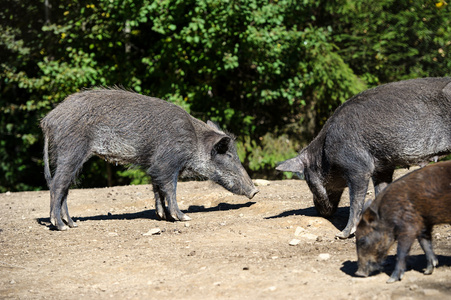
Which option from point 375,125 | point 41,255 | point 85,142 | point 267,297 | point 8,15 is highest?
point 8,15

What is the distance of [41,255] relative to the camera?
269 inches

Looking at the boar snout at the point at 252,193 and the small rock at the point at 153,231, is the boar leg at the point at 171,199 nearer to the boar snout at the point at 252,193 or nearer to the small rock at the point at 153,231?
the small rock at the point at 153,231

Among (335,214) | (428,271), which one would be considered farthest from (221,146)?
(428,271)

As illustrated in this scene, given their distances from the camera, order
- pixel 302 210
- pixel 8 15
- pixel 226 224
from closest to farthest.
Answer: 1. pixel 226 224
2. pixel 302 210
3. pixel 8 15

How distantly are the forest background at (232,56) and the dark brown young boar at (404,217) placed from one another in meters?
8.71

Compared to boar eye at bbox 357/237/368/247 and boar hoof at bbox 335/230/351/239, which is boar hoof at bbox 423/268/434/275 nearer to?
boar eye at bbox 357/237/368/247

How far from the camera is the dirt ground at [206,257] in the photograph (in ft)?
16.4

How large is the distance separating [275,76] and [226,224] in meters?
7.62

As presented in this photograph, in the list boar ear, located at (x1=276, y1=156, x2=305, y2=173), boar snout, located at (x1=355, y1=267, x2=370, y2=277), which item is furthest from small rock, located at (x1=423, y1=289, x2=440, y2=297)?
boar ear, located at (x1=276, y1=156, x2=305, y2=173)

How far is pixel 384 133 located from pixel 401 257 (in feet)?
7.72

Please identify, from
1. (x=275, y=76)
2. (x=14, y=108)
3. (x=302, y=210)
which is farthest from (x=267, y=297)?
(x=14, y=108)

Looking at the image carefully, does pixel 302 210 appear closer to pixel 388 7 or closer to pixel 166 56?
pixel 166 56

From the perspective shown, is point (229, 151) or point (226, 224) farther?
point (229, 151)

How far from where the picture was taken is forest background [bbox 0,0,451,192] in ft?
45.8
